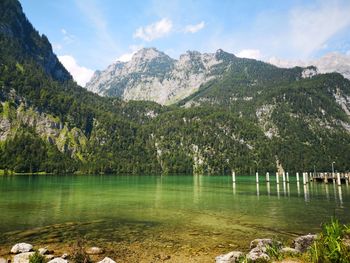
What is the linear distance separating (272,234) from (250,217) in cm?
1061

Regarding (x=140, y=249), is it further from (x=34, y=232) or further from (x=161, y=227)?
(x=34, y=232)

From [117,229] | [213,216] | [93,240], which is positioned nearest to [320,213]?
[213,216]

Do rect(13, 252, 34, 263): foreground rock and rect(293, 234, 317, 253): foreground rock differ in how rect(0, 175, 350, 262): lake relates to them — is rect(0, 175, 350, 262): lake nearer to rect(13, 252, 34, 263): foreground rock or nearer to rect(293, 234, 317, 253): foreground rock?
rect(13, 252, 34, 263): foreground rock

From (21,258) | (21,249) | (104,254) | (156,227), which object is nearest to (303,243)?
(104,254)

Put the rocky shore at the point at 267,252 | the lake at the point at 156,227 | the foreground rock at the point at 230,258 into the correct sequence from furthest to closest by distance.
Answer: the lake at the point at 156,227 → the foreground rock at the point at 230,258 → the rocky shore at the point at 267,252

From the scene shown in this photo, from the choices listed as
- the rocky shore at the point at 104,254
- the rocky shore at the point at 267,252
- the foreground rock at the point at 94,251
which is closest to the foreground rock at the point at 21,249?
the rocky shore at the point at 104,254

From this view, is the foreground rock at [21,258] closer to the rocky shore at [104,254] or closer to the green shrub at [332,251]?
the rocky shore at [104,254]

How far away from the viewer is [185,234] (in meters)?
30.8

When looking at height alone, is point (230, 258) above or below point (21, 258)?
above

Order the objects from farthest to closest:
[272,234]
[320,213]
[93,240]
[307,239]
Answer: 1. [320,213]
2. [272,234]
3. [93,240]
4. [307,239]

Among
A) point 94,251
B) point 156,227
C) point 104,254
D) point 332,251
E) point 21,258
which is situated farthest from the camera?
point 156,227

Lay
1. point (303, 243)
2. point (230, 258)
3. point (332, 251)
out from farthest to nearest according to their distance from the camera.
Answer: point (303, 243) < point (230, 258) < point (332, 251)

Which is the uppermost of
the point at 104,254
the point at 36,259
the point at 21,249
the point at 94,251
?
the point at 36,259

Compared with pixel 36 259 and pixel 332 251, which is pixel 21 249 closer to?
pixel 36 259
